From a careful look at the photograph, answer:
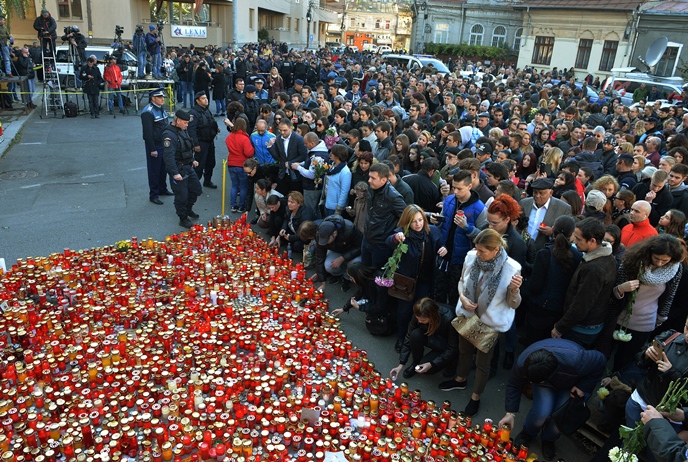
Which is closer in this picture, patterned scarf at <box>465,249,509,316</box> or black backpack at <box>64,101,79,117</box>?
patterned scarf at <box>465,249,509,316</box>

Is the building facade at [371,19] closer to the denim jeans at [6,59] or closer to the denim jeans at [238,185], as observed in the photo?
the denim jeans at [6,59]

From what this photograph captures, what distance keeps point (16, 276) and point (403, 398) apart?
14.9 feet

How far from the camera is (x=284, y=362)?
15.5 feet

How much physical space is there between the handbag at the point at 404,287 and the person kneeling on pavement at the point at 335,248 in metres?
0.91

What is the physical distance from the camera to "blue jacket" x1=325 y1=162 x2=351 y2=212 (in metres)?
6.76

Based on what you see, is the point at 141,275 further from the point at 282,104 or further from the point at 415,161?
the point at 282,104

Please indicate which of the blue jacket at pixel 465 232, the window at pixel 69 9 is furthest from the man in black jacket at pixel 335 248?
the window at pixel 69 9

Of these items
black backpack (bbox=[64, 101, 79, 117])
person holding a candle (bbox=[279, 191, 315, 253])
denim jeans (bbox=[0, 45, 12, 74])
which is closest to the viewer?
person holding a candle (bbox=[279, 191, 315, 253])

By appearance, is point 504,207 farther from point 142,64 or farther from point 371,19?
point 371,19

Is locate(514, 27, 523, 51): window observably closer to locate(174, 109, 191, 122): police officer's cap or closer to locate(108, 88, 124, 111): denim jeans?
locate(108, 88, 124, 111): denim jeans

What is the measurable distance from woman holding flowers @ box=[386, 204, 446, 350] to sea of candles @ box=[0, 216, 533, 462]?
2.32ft

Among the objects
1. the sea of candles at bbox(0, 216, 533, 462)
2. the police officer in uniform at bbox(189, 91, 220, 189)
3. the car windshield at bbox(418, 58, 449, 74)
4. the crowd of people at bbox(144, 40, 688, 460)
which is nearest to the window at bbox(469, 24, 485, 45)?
the car windshield at bbox(418, 58, 449, 74)

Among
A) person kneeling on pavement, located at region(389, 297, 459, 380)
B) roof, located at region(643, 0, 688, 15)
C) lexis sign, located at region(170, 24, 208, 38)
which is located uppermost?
roof, located at region(643, 0, 688, 15)

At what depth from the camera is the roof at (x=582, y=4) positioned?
1187 inches
